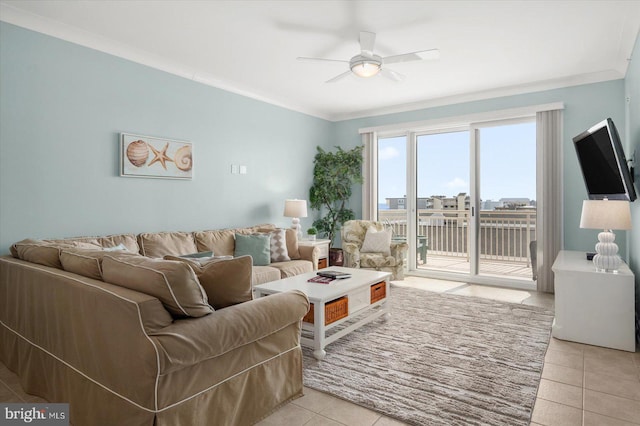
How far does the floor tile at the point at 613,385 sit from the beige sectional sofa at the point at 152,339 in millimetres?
1882

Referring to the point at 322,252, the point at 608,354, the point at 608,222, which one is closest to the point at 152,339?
the point at 608,354

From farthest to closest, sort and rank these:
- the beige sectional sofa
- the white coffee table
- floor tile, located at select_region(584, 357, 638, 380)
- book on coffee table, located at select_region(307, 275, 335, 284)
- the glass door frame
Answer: the glass door frame → book on coffee table, located at select_region(307, 275, 335, 284) → the white coffee table → floor tile, located at select_region(584, 357, 638, 380) → the beige sectional sofa

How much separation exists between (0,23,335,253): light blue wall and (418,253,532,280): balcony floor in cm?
318

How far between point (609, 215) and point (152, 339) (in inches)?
138

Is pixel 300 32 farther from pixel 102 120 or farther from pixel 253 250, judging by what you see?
pixel 253 250

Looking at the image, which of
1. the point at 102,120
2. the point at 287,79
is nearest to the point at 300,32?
the point at 287,79

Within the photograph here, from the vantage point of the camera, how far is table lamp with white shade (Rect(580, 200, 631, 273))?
3.10 meters

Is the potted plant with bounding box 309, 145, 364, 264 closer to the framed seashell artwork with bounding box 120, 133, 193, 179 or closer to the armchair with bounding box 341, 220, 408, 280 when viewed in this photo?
the armchair with bounding box 341, 220, 408, 280

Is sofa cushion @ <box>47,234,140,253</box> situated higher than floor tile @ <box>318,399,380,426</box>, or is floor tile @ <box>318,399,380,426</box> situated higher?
sofa cushion @ <box>47,234,140,253</box>

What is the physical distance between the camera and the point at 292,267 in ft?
14.0

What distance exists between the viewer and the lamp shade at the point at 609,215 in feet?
10.2

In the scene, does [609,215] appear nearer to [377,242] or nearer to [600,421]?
[600,421]

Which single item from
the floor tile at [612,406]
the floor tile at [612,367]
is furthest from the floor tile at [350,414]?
the floor tile at [612,367]

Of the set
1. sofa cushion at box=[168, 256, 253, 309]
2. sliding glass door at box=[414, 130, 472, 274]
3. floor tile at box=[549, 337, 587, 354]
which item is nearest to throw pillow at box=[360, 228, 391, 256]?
sliding glass door at box=[414, 130, 472, 274]
